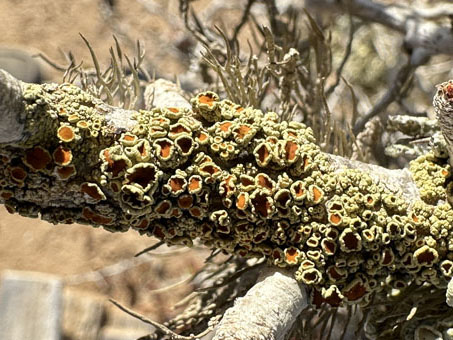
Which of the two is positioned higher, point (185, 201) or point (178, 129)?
point (178, 129)

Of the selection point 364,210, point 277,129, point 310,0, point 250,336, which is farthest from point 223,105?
point 310,0

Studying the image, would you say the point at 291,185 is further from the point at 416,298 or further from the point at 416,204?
the point at 416,298

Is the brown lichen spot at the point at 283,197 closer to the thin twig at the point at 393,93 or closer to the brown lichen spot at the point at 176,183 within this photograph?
the brown lichen spot at the point at 176,183

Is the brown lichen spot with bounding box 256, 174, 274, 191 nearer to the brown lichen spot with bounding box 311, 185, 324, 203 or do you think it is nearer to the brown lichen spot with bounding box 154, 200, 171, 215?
the brown lichen spot with bounding box 311, 185, 324, 203

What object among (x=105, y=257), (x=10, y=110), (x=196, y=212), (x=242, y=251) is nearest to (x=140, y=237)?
(x=105, y=257)

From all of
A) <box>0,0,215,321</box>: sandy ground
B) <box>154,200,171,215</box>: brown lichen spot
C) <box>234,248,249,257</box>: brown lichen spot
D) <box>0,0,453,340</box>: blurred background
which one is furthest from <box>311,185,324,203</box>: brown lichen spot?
<box>0,0,215,321</box>: sandy ground

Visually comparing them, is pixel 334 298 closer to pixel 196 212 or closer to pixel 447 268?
pixel 447 268
